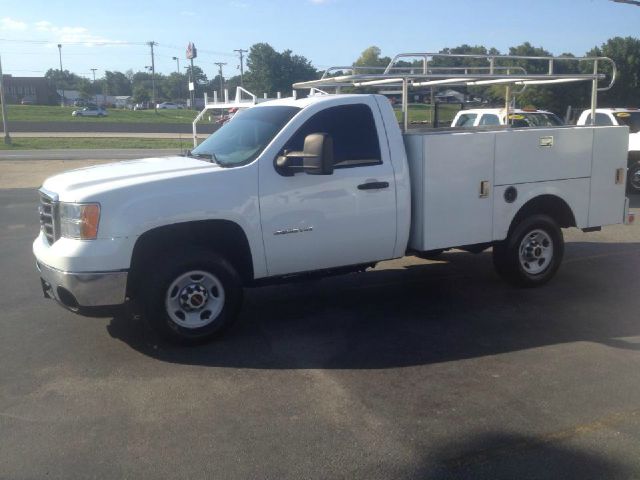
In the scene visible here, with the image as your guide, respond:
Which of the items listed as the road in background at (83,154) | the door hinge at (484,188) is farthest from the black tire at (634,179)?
the road in background at (83,154)

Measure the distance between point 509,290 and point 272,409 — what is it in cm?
391

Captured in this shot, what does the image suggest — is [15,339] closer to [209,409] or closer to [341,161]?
[209,409]

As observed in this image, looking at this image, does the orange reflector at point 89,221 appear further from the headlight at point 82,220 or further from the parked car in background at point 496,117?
the parked car in background at point 496,117

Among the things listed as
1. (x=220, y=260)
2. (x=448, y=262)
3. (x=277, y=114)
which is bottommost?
(x=448, y=262)

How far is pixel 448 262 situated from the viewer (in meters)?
9.10

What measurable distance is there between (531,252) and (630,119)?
414 inches

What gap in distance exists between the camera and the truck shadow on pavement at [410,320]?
5.68 meters

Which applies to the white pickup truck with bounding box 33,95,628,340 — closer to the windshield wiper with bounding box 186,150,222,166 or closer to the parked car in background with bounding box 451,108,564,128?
the windshield wiper with bounding box 186,150,222,166

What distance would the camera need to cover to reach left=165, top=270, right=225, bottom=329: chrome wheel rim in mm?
5672

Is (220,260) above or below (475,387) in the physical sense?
above

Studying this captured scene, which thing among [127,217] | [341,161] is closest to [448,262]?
[341,161]

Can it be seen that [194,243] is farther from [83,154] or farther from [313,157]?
[83,154]

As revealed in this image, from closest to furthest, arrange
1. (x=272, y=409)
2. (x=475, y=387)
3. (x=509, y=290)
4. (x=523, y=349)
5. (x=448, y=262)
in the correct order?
(x=272, y=409)
(x=475, y=387)
(x=523, y=349)
(x=509, y=290)
(x=448, y=262)

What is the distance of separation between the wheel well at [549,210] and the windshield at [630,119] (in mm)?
9524
